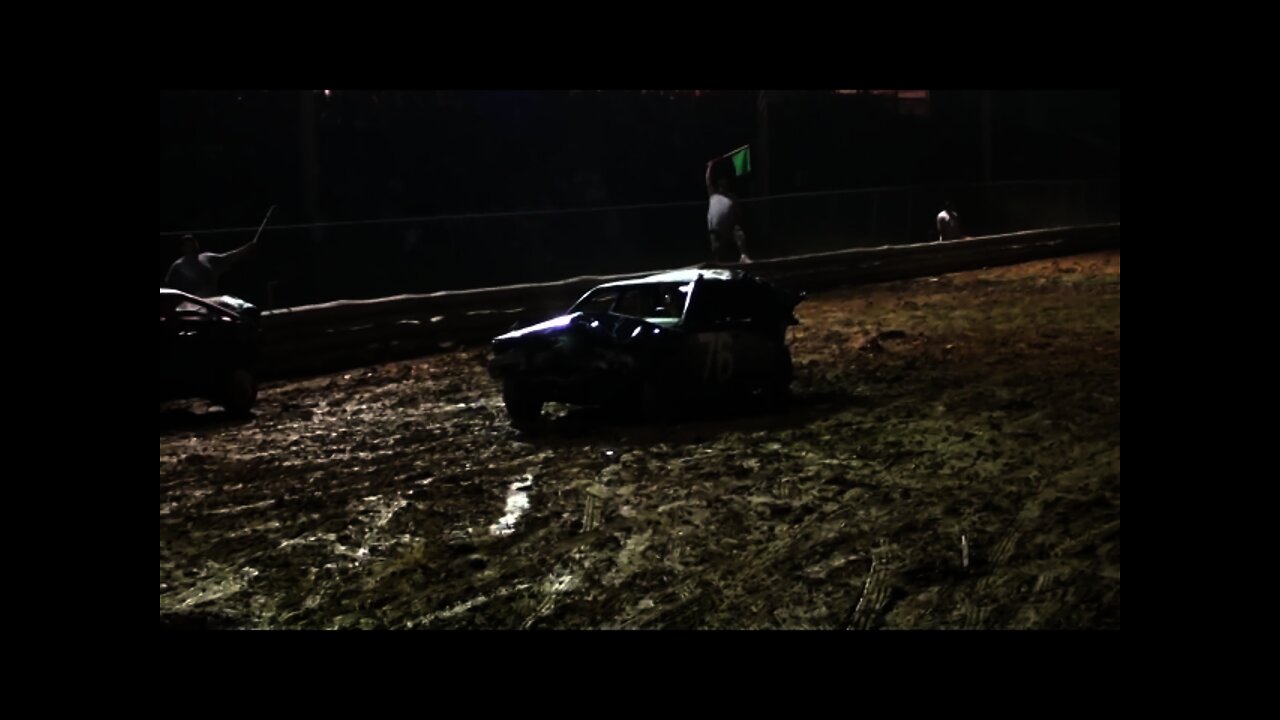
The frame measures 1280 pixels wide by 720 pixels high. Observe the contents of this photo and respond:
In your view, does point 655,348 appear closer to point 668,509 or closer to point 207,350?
point 668,509

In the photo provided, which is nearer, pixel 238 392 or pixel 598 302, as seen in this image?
pixel 598 302

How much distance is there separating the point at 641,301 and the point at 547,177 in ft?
45.1

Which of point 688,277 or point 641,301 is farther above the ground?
point 688,277

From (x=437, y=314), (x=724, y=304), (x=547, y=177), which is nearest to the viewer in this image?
(x=724, y=304)

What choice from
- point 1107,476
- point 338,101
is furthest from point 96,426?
point 338,101

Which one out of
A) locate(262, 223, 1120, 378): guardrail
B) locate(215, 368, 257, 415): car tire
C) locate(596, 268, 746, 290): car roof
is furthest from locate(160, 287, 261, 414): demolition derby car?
locate(596, 268, 746, 290): car roof

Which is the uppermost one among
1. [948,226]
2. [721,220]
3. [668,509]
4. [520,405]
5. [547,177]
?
[547,177]

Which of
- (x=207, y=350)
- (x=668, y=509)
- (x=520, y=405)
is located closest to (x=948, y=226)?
(x=520, y=405)

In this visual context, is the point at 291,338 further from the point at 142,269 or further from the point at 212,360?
the point at 142,269

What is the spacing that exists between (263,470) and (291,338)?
16.0 ft

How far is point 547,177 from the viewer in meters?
25.2

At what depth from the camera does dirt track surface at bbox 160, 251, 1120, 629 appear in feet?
23.6

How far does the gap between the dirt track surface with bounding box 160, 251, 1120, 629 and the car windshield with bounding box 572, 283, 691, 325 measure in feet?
3.35

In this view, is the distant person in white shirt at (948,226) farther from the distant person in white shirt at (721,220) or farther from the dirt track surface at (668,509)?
the dirt track surface at (668,509)
